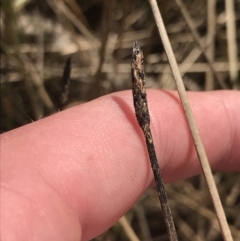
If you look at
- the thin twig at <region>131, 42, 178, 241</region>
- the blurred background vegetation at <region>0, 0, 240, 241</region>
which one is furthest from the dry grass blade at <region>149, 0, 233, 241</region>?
the blurred background vegetation at <region>0, 0, 240, 241</region>

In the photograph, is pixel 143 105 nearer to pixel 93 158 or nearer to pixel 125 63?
pixel 93 158

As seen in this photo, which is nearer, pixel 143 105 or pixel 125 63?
pixel 143 105

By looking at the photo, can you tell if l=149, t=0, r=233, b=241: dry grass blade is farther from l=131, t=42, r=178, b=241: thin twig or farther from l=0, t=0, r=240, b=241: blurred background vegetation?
l=0, t=0, r=240, b=241: blurred background vegetation

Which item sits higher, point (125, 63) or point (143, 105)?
point (125, 63)

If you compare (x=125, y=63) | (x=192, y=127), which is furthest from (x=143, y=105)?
(x=125, y=63)

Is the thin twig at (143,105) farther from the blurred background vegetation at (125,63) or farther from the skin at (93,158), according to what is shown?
the blurred background vegetation at (125,63)
